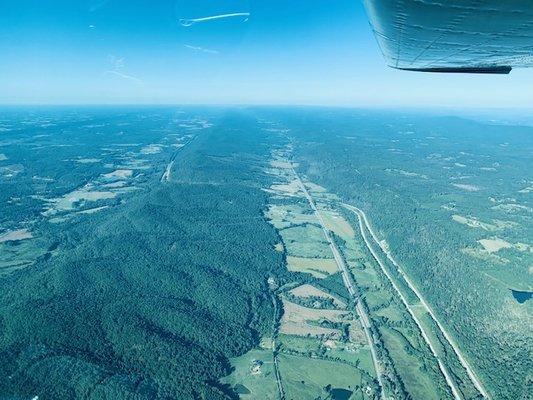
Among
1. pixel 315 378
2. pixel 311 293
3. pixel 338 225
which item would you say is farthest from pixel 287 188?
pixel 315 378

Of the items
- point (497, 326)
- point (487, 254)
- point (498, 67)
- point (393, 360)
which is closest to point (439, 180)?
point (487, 254)

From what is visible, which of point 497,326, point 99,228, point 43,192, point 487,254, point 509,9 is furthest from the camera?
point 43,192

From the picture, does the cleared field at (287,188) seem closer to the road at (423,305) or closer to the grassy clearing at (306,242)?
the road at (423,305)

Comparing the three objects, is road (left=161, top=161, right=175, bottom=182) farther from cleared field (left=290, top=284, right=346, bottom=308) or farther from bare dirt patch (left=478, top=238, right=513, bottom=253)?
bare dirt patch (left=478, top=238, right=513, bottom=253)

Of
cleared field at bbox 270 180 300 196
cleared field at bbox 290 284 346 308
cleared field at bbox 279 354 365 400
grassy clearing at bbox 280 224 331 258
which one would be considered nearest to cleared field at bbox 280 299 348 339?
cleared field at bbox 290 284 346 308

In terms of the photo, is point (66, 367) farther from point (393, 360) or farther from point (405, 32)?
point (405, 32)

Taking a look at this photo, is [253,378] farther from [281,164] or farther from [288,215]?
[281,164]

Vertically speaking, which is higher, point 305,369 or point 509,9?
point 509,9
